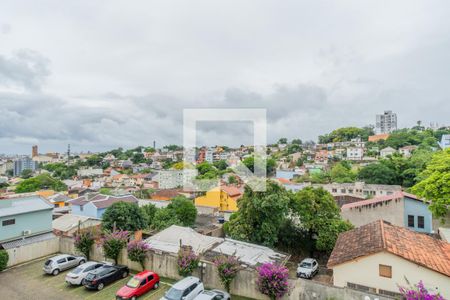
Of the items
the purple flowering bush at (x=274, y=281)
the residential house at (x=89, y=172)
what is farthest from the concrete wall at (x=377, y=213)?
the residential house at (x=89, y=172)

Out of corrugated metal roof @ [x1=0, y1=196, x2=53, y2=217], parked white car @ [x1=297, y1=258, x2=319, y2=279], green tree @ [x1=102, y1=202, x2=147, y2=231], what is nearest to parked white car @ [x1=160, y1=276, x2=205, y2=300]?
parked white car @ [x1=297, y1=258, x2=319, y2=279]

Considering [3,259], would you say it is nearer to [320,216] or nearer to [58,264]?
[58,264]

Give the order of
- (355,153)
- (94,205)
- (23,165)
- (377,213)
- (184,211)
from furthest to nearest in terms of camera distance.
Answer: (23,165) → (355,153) → (94,205) → (184,211) → (377,213)

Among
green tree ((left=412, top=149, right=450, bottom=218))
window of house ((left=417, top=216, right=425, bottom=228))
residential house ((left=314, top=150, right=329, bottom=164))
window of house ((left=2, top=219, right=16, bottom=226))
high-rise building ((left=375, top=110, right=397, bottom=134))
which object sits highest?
high-rise building ((left=375, top=110, right=397, bottom=134))

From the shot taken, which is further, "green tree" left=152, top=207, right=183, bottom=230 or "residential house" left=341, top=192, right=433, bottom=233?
"green tree" left=152, top=207, right=183, bottom=230

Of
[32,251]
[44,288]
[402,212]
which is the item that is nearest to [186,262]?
[44,288]

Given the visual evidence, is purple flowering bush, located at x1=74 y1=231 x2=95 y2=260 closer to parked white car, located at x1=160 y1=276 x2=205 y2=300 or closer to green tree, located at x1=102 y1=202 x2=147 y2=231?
green tree, located at x1=102 y1=202 x2=147 y2=231

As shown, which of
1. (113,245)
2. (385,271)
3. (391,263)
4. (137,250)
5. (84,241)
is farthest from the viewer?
(84,241)

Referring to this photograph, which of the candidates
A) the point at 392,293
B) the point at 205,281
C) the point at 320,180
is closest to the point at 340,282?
the point at 392,293

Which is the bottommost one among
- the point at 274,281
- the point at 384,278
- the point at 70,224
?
the point at 70,224
